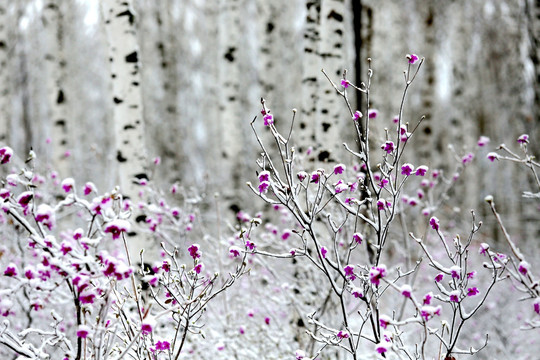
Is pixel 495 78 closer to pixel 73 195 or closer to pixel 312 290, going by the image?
pixel 312 290

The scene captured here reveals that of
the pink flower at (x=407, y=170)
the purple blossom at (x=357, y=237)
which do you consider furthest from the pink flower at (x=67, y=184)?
the pink flower at (x=407, y=170)

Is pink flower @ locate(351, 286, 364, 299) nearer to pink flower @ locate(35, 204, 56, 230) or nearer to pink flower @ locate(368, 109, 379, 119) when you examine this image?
pink flower @ locate(368, 109, 379, 119)

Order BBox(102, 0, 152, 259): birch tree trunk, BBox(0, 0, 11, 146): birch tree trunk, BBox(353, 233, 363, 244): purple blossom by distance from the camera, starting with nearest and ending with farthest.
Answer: BBox(353, 233, 363, 244): purple blossom → BBox(102, 0, 152, 259): birch tree trunk → BBox(0, 0, 11, 146): birch tree trunk

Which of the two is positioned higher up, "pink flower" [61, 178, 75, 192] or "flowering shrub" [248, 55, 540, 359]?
"flowering shrub" [248, 55, 540, 359]

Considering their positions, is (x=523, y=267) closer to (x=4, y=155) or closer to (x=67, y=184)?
(x=67, y=184)

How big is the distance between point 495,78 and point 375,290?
18.2 metres

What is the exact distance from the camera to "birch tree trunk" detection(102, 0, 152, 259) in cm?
469

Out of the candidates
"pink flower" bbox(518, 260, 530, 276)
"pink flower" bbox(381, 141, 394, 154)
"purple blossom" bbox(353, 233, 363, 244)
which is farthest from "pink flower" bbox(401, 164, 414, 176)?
"pink flower" bbox(518, 260, 530, 276)

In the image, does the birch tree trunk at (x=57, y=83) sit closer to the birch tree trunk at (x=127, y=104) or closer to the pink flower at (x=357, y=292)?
the birch tree trunk at (x=127, y=104)

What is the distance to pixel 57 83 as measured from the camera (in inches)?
330

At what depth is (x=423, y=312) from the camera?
219 cm

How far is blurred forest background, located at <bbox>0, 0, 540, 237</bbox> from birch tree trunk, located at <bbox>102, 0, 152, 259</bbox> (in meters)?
0.01

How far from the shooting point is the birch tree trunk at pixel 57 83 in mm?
8117

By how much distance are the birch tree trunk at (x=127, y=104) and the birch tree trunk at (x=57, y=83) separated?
12.7ft
